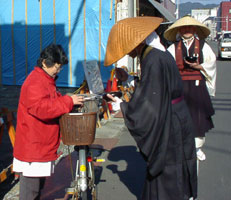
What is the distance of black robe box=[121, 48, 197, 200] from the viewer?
2.42 metres

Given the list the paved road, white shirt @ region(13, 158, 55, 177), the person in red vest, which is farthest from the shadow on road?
white shirt @ region(13, 158, 55, 177)

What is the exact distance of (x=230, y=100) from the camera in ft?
33.2

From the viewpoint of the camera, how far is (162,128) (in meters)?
2.48

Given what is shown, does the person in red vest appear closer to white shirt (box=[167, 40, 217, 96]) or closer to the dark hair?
white shirt (box=[167, 40, 217, 96])

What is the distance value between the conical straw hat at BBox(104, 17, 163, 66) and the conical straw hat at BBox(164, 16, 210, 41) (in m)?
1.69

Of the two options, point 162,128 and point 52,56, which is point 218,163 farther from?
point 52,56

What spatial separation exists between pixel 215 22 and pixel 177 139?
85.7 meters

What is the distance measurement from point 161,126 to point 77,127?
0.74 metres

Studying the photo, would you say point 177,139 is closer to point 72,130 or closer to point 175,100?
point 175,100

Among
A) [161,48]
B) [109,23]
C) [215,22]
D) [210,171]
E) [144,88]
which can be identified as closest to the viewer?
[144,88]

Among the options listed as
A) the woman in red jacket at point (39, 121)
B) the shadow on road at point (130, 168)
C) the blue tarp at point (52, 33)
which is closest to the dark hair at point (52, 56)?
the woman in red jacket at point (39, 121)

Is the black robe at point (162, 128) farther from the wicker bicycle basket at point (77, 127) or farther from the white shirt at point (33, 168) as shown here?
the white shirt at point (33, 168)

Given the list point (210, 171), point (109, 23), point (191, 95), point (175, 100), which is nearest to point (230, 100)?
point (109, 23)

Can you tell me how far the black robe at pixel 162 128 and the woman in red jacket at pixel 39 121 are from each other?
24.6 inches
